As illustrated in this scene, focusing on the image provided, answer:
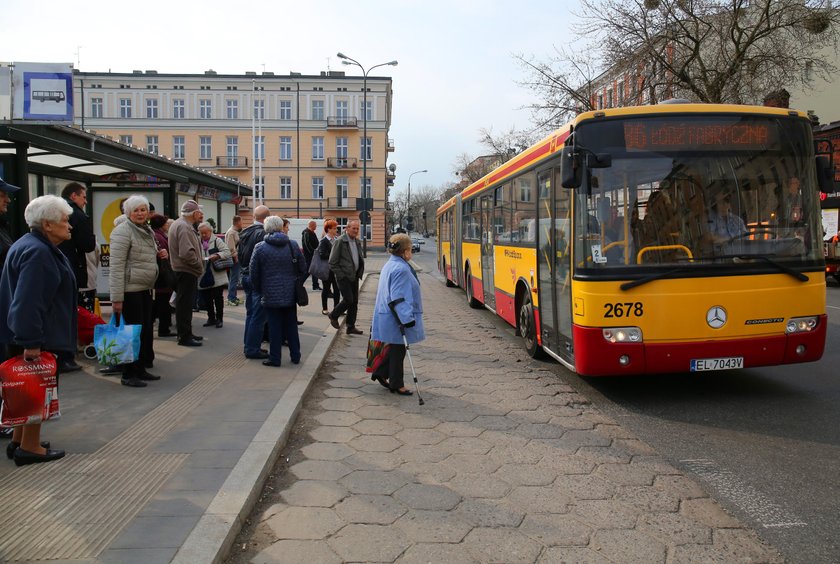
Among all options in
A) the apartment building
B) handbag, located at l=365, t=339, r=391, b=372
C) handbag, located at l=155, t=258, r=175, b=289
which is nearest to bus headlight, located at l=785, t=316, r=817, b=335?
handbag, located at l=365, t=339, r=391, b=372

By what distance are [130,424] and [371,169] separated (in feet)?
194

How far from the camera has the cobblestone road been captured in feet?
11.2

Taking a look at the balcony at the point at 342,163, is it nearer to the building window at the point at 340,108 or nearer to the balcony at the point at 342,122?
the balcony at the point at 342,122

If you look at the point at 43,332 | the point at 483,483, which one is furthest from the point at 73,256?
the point at 483,483

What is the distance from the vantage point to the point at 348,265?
9906mm

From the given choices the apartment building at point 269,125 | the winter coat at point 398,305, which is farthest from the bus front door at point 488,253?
the apartment building at point 269,125

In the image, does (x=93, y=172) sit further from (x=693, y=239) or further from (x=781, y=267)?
(x=781, y=267)

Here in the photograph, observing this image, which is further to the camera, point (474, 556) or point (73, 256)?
point (73, 256)

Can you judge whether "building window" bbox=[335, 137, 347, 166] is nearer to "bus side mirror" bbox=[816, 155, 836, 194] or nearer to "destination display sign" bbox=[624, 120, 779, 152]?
"destination display sign" bbox=[624, 120, 779, 152]

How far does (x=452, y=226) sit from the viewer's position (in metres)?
18.5

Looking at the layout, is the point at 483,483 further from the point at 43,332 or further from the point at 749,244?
the point at 749,244

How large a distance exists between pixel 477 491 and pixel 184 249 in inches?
218

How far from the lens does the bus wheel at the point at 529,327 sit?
8.43 meters

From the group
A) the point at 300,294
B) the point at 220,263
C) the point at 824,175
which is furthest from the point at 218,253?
the point at 824,175
